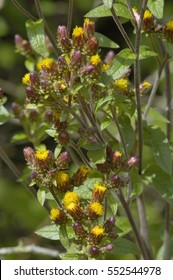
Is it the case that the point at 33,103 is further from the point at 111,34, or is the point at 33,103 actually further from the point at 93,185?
the point at 111,34

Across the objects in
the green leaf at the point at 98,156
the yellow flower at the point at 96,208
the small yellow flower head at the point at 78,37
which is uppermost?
the small yellow flower head at the point at 78,37

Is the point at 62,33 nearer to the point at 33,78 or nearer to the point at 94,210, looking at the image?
the point at 33,78

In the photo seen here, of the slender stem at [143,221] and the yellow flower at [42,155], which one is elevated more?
the yellow flower at [42,155]

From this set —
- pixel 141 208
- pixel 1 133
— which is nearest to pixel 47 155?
pixel 141 208

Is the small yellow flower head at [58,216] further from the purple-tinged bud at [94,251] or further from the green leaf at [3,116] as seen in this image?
the green leaf at [3,116]

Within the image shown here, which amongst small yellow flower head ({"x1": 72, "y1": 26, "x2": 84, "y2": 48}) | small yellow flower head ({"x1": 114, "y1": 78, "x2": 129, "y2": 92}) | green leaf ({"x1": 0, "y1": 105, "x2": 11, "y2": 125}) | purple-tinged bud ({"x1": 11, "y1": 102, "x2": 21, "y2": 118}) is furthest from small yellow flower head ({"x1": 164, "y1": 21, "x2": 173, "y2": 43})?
purple-tinged bud ({"x1": 11, "y1": 102, "x2": 21, "y2": 118})

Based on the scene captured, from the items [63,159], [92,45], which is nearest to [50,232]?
[63,159]


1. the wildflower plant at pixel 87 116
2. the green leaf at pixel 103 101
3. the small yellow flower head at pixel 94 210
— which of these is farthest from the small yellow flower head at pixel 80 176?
the green leaf at pixel 103 101
